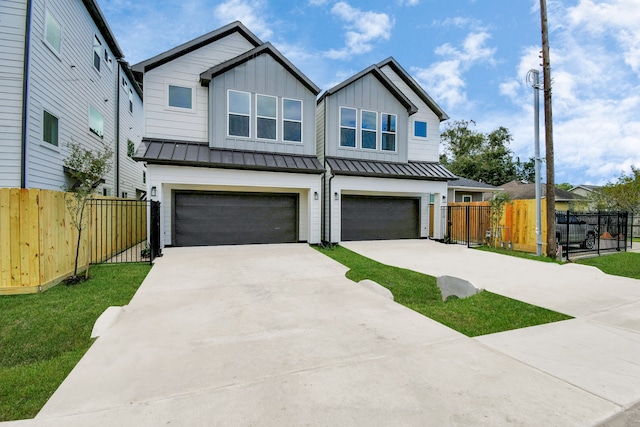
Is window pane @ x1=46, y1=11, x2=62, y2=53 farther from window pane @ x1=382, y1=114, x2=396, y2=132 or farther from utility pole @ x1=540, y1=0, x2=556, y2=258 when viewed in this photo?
utility pole @ x1=540, y1=0, x2=556, y2=258

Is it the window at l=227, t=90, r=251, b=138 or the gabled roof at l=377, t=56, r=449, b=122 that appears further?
the gabled roof at l=377, t=56, r=449, b=122

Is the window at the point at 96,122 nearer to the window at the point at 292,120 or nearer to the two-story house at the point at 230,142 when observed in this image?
the two-story house at the point at 230,142

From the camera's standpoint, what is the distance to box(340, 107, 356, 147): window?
42.8 ft

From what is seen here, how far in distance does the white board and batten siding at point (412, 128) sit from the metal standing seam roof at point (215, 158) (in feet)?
18.3

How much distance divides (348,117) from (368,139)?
133cm

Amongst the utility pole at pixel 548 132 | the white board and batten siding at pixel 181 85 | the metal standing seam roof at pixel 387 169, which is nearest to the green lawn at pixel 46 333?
the white board and batten siding at pixel 181 85

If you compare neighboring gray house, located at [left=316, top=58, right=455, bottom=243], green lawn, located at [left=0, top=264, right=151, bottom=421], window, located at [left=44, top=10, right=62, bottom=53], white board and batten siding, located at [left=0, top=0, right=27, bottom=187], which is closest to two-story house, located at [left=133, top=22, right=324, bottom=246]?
neighboring gray house, located at [left=316, top=58, right=455, bottom=243]

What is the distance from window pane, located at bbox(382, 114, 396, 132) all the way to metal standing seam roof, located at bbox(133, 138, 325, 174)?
3963mm

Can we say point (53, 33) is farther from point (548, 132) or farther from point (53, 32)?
point (548, 132)

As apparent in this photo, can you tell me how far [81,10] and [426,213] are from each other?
16406 mm

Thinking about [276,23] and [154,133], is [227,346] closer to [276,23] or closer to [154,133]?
[154,133]

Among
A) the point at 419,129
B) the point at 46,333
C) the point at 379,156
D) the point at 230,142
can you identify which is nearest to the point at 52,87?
the point at 230,142

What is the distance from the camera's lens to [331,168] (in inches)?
469

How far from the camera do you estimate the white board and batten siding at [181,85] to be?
1070cm
